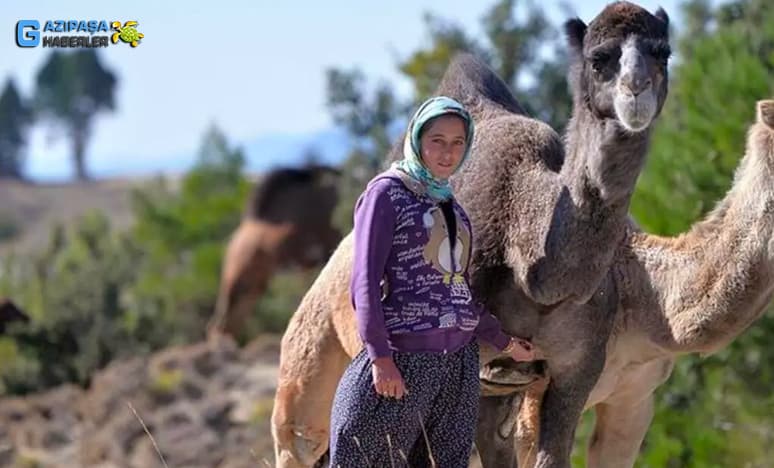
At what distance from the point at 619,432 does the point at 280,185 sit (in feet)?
72.5

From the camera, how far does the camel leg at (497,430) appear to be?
7238 millimetres

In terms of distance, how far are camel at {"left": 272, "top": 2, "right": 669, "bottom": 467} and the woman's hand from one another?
240 mm

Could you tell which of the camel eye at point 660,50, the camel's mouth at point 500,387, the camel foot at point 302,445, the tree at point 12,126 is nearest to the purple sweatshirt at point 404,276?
the camel eye at point 660,50

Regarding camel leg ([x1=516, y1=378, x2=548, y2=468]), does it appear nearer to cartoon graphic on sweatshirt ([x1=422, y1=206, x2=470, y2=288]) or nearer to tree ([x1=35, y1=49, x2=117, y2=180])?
cartoon graphic on sweatshirt ([x1=422, y1=206, x2=470, y2=288])

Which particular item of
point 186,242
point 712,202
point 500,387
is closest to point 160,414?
point 712,202

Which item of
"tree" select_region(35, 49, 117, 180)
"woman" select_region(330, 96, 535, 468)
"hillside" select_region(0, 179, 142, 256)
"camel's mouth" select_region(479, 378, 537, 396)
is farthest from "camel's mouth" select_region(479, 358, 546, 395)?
"tree" select_region(35, 49, 117, 180)

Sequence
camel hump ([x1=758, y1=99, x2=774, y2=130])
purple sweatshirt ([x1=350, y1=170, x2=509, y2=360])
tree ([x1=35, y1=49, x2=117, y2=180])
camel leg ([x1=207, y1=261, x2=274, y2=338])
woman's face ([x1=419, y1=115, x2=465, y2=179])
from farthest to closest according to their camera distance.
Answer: tree ([x1=35, y1=49, x2=117, y2=180]) < camel leg ([x1=207, y1=261, x2=274, y2=338]) < camel hump ([x1=758, y1=99, x2=774, y2=130]) < woman's face ([x1=419, y1=115, x2=465, y2=179]) < purple sweatshirt ([x1=350, y1=170, x2=509, y2=360])

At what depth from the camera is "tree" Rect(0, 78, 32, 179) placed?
103 m

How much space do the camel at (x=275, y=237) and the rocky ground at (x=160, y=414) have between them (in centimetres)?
170

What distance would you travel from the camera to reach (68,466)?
67.3 ft

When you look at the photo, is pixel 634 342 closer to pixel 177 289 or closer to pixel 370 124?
pixel 370 124

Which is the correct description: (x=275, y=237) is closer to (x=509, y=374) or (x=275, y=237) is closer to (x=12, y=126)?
(x=509, y=374)

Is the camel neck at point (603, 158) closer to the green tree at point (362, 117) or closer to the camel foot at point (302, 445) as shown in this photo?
the camel foot at point (302, 445)

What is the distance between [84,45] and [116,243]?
24939 mm
